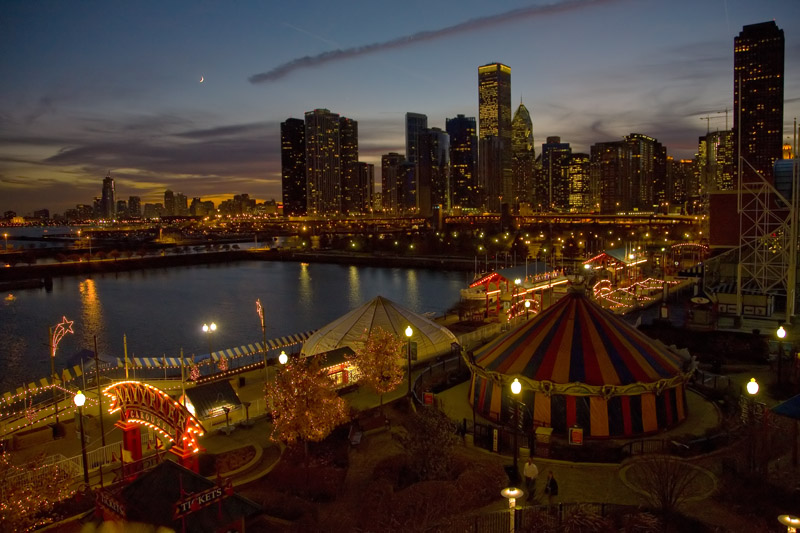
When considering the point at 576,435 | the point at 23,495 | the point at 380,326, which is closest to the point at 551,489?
the point at 576,435

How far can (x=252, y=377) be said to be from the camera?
26453 mm

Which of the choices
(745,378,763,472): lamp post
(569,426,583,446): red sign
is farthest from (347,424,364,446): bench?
(745,378,763,472): lamp post

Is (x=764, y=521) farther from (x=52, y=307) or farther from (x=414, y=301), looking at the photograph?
(x=52, y=307)

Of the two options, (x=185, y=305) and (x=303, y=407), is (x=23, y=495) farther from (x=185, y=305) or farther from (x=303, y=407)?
(x=185, y=305)

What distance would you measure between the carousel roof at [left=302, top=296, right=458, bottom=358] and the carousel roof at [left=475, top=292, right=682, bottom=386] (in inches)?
308

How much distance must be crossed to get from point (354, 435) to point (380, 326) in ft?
A: 32.5

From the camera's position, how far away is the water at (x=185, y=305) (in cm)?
4403

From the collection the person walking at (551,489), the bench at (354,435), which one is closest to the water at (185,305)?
the bench at (354,435)

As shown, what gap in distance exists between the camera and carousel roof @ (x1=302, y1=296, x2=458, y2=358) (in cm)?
2684

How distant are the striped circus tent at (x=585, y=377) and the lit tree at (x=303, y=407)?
541 centimetres

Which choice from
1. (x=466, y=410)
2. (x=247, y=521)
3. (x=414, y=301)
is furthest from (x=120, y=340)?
(x=247, y=521)

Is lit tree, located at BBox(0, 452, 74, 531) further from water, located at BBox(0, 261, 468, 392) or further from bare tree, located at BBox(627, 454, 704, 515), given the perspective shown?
water, located at BBox(0, 261, 468, 392)

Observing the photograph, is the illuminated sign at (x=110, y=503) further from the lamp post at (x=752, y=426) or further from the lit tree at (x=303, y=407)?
the lamp post at (x=752, y=426)

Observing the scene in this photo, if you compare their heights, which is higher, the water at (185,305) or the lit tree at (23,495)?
the lit tree at (23,495)
